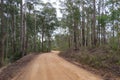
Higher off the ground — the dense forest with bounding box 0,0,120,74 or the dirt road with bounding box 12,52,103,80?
the dense forest with bounding box 0,0,120,74

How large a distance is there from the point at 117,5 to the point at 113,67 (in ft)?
40.3

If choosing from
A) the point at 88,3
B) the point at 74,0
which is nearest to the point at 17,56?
the point at 74,0

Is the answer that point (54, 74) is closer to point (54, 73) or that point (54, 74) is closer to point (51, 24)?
point (54, 73)

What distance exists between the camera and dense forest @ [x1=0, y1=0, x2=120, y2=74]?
98.9 feet

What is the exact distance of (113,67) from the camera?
40.8ft

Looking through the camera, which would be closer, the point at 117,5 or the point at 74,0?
the point at 117,5

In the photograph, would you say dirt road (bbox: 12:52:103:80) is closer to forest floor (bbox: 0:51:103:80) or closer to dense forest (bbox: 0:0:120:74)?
forest floor (bbox: 0:51:103:80)

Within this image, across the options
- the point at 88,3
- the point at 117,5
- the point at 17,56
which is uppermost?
the point at 88,3

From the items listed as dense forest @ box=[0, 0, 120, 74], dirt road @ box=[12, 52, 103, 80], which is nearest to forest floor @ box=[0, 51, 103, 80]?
dirt road @ box=[12, 52, 103, 80]

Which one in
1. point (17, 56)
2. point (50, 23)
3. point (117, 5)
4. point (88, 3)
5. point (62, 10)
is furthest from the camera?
point (50, 23)

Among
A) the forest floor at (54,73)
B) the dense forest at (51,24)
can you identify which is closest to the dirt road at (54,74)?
the forest floor at (54,73)

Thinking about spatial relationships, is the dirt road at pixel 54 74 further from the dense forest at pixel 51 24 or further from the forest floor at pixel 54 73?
the dense forest at pixel 51 24

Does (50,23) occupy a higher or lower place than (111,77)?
higher

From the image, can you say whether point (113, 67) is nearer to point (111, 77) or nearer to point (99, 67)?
point (99, 67)
